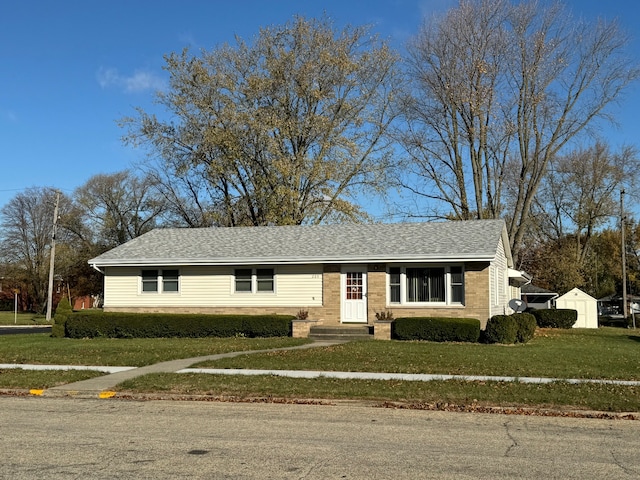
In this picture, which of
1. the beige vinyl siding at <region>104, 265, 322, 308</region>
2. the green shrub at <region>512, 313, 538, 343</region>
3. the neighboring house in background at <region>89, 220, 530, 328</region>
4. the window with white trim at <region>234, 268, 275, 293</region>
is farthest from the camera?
the window with white trim at <region>234, 268, 275, 293</region>

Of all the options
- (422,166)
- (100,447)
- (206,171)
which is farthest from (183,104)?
(100,447)

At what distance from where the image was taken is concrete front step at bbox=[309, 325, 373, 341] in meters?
23.1

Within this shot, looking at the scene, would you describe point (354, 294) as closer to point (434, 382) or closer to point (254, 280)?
point (254, 280)

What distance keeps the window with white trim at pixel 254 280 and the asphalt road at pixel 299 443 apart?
50.6 ft

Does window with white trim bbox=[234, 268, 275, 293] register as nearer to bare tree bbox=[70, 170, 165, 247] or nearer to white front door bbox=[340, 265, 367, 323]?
white front door bbox=[340, 265, 367, 323]

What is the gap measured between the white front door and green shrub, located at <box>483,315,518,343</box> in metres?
4.94

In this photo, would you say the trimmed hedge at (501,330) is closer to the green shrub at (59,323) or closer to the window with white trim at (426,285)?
the window with white trim at (426,285)

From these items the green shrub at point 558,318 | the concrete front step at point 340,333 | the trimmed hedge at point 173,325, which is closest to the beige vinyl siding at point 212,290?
the trimmed hedge at point 173,325

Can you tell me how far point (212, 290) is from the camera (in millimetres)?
26609

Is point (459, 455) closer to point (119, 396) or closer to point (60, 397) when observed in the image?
point (119, 396)

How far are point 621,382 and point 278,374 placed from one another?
265 inches

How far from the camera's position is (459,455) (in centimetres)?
729

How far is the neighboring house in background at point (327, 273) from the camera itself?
78.9ft

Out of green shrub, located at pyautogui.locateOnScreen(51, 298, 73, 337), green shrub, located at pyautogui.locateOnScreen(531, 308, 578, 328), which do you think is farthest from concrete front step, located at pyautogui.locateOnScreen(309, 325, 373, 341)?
green shrub, located at pyautogui.locateOnScreen(531, 308, 578, 328)
